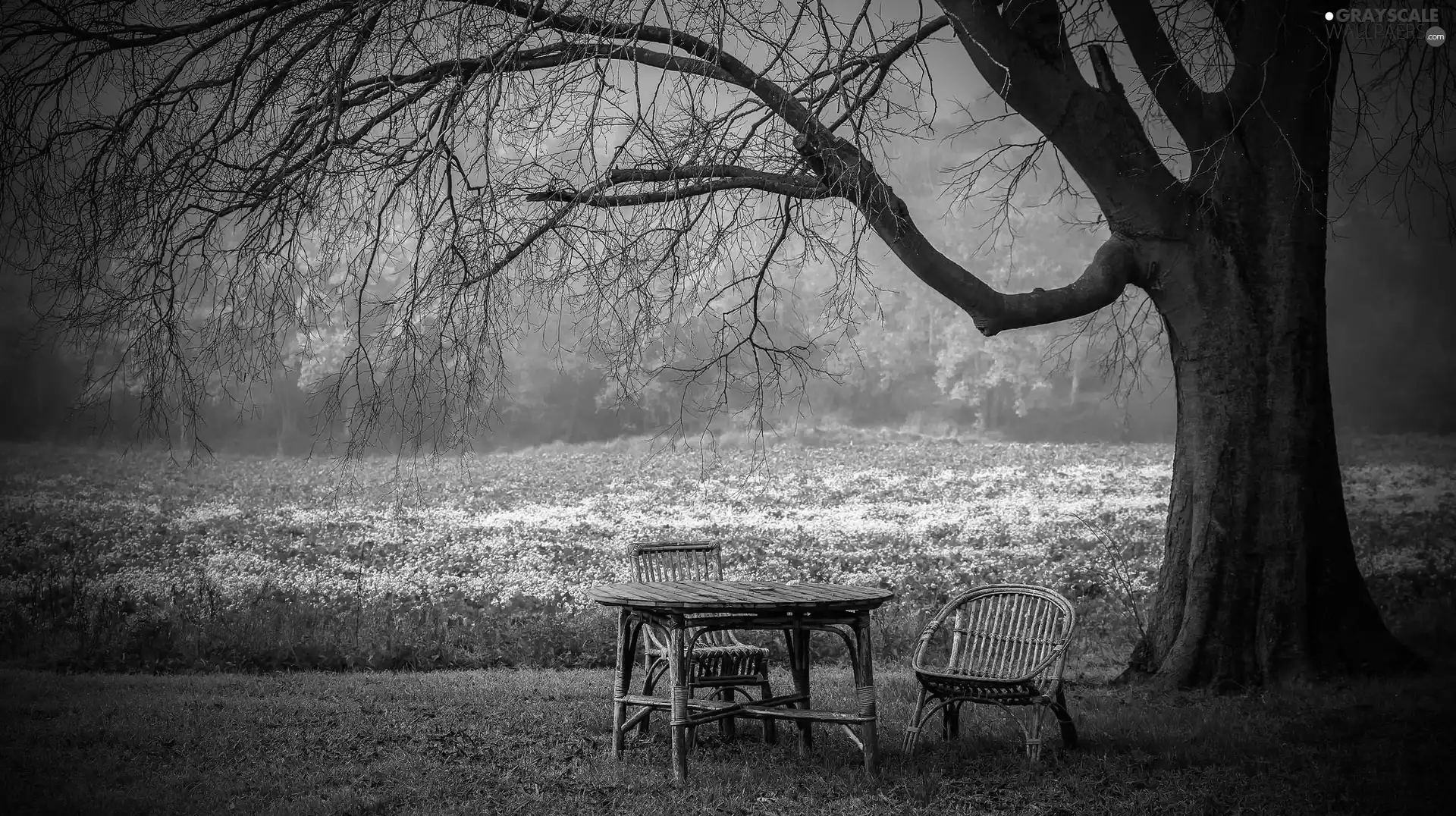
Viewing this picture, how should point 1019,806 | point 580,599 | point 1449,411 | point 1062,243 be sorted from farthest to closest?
point 1062,243, point 1449,411, point 580,599, point 1019,806

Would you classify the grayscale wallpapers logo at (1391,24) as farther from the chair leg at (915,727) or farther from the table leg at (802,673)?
the table leg at (802,673)

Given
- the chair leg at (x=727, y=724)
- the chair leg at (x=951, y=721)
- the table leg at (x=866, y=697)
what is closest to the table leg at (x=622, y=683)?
the chair leg at (x=727, y=724)

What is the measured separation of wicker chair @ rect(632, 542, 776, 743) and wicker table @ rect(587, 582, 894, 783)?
116mm

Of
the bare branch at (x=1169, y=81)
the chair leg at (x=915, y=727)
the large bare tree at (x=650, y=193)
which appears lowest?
the chair leg at (x=915, y=727)

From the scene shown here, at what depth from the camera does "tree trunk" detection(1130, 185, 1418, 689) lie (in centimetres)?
608

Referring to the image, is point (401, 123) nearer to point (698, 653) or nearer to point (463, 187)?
point (463, 187)

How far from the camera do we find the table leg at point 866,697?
4418 mm

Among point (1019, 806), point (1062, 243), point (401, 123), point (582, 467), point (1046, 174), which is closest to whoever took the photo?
point (1019, 806)

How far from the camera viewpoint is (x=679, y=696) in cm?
434

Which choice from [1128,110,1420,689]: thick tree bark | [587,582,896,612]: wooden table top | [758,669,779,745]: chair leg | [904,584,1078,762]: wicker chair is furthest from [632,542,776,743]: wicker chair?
[1128,110,1420,689]: thick tree bark

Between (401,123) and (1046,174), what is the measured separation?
17494mm

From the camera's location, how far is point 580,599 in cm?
979

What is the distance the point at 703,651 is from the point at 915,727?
1147mm

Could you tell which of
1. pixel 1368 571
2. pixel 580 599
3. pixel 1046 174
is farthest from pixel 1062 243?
pixel 580 599
